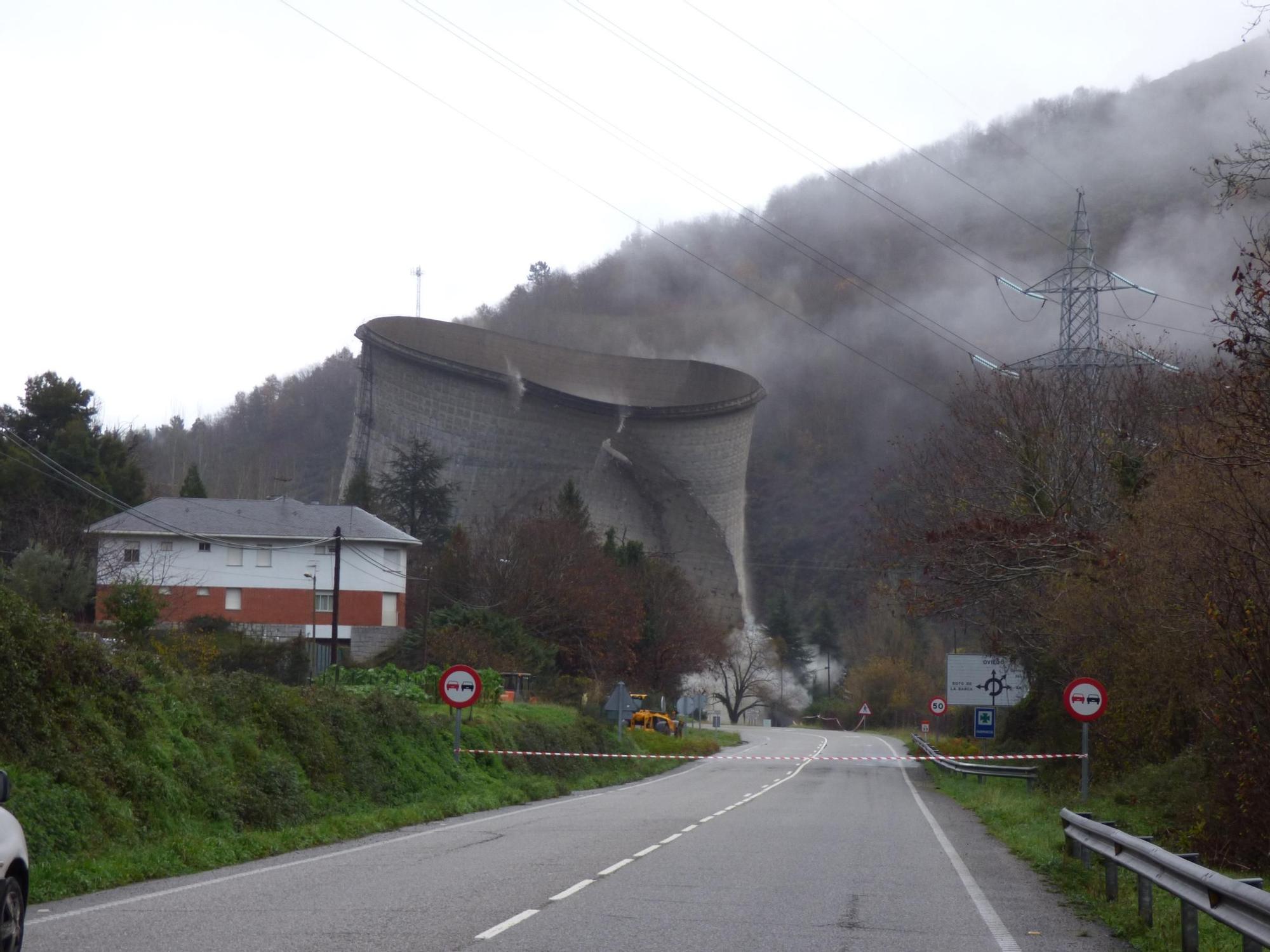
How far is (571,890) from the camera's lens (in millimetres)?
10000

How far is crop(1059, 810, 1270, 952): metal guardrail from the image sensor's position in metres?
6.28

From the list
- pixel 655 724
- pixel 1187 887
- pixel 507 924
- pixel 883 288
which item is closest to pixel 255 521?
pixel 655 724

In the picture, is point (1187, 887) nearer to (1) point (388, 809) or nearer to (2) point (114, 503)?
(1) point (388, 809)

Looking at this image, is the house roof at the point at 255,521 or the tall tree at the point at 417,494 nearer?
the house roof at the point at 255,521

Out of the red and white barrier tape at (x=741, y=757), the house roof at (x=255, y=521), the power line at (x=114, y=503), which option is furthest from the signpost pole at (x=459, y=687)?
the house roof at (x=255, y=521)

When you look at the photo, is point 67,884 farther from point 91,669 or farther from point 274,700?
point 274,700

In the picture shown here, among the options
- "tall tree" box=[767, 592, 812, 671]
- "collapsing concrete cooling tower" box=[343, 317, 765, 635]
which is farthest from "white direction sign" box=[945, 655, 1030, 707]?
"tall tree" box=[767, 592, 812, 671]

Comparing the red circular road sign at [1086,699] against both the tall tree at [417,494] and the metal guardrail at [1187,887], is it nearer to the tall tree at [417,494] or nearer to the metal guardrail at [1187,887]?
the metal guardrail at [1187,887]

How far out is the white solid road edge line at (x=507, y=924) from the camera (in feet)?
25.4

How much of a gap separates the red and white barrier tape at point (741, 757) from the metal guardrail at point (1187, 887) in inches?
342

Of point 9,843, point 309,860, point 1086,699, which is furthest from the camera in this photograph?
point 1086,699

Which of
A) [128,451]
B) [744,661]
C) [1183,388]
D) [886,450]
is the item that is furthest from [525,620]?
[886,450]

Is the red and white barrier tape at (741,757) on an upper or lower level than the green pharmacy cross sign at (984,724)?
lower

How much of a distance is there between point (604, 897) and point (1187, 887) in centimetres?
408
